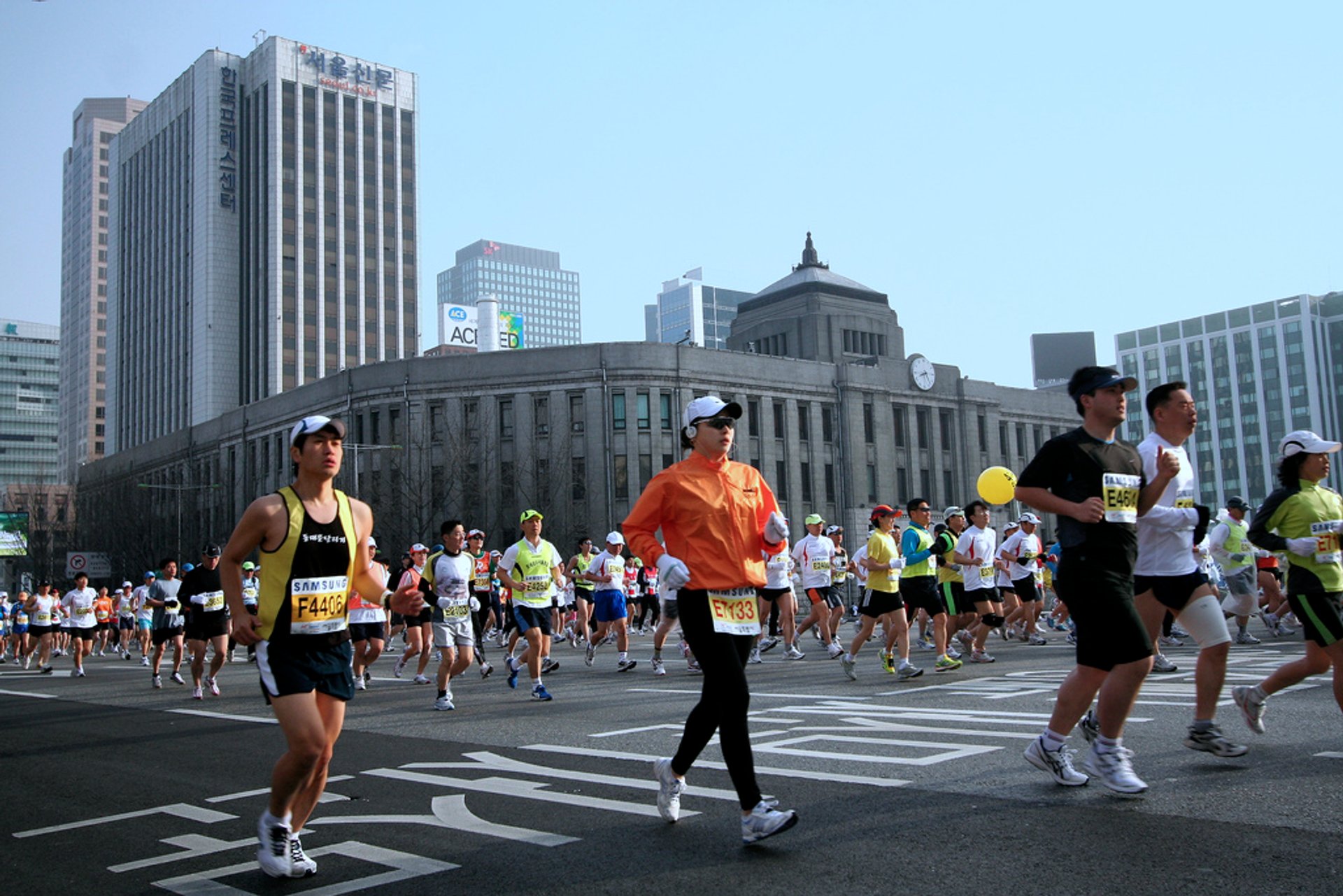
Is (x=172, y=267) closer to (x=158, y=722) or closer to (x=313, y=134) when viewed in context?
(x=313, y=134)

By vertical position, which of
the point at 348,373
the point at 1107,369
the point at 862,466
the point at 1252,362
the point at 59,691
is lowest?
the point at 59,691

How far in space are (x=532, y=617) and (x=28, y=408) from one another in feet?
566

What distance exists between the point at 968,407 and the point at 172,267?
96.9m

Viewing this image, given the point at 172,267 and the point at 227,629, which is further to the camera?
the point at 172,267

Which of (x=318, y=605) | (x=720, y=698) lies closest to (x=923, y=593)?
(x=720, y=698)

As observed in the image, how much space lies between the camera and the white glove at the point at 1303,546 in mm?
7219

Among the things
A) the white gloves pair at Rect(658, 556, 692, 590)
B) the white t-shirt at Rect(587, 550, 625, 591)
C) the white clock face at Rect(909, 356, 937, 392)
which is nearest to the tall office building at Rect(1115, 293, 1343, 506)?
the white clock face at Rect(909, 356, 937, 392)

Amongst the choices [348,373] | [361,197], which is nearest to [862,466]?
[348,373]

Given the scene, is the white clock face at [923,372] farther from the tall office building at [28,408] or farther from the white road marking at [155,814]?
the tall office building at [28,408]

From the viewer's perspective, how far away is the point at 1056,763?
6.00 metres

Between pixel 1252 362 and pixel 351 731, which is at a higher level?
pixel 1252 362

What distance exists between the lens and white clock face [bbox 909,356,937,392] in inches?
2660

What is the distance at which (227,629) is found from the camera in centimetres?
1573

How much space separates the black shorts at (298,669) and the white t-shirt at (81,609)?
20230 millimetres
